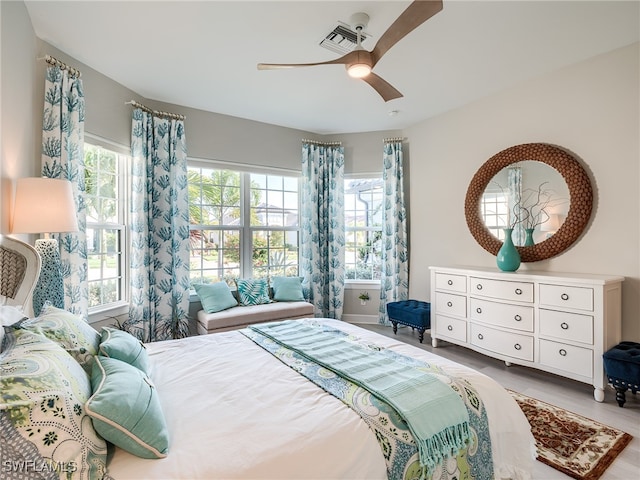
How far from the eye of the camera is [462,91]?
3.63 meters

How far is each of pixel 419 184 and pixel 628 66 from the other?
A: 2.33 metres

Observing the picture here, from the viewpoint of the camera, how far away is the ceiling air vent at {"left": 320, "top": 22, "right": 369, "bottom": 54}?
2468mm

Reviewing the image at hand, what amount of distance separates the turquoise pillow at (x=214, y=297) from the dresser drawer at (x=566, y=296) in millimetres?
3220

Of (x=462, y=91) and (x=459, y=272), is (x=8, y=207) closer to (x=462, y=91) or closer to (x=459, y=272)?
(x=459, y=272)

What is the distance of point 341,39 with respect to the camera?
102 inches

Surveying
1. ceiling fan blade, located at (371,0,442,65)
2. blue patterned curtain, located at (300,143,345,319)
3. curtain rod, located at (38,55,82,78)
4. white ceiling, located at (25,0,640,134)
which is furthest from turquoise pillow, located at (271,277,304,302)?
ceiling fan blade, located at (371,0,442,65)

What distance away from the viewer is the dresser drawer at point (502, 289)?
120 inches

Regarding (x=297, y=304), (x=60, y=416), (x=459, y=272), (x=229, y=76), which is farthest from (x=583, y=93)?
(x=60, y=416)

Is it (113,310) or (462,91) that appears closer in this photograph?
(113,310)

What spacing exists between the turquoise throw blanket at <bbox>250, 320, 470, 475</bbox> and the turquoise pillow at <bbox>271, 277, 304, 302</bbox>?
93.0 inches

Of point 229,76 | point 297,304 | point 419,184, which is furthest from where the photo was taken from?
point 419,184

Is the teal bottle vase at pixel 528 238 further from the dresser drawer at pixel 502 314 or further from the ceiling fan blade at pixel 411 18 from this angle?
the ceiling fan blade at pixel 411 18

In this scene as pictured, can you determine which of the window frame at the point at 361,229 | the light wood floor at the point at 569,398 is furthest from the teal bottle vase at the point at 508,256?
the window frame at the point at 361,229

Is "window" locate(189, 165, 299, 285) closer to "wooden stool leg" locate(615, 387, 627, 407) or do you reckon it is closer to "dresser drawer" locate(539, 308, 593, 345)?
"dresser drawer" locate(539, 308, 593, 345)
